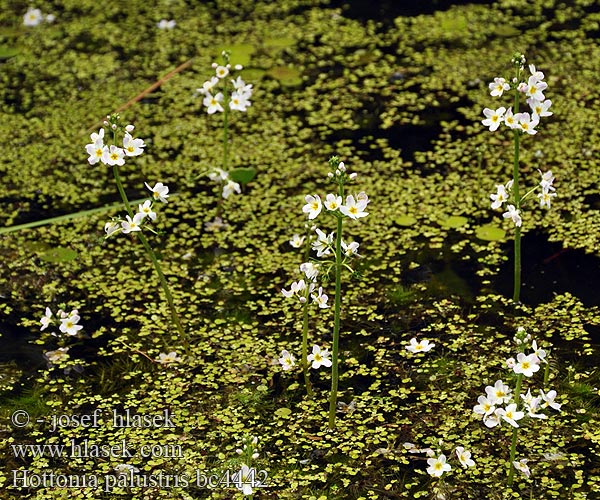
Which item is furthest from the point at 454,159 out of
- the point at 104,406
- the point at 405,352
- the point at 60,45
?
the point at 60,45

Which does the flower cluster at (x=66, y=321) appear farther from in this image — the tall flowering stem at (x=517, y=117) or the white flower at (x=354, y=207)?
the tall flowering stem at (x=517, y=117)

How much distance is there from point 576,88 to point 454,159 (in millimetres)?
794

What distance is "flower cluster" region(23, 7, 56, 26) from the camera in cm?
518

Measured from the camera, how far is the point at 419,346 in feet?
10.0

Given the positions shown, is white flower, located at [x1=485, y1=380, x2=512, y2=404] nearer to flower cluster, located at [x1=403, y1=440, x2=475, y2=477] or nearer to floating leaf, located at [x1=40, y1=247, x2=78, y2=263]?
flower cluster, located at [x1=403, y1=440, x2=475, y2=477]

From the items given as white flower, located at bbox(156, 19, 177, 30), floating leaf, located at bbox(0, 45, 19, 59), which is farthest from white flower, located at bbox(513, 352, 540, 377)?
floating leaf, located at bbox(0, 45, 19, 59)

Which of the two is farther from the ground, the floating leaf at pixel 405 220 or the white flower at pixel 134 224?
the floating leaf at pixel 405 220

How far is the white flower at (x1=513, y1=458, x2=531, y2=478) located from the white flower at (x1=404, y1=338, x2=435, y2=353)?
50 centimetres

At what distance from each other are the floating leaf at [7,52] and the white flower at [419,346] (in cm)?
283

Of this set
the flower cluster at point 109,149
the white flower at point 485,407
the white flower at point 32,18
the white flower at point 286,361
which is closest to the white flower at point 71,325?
the flower cluster at point 109,149

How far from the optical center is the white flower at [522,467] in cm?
260

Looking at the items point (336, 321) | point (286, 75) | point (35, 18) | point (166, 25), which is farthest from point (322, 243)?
point (35, 18)

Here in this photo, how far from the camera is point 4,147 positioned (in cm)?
425

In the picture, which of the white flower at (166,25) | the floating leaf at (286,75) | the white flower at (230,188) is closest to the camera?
the white flower at (230,188)
